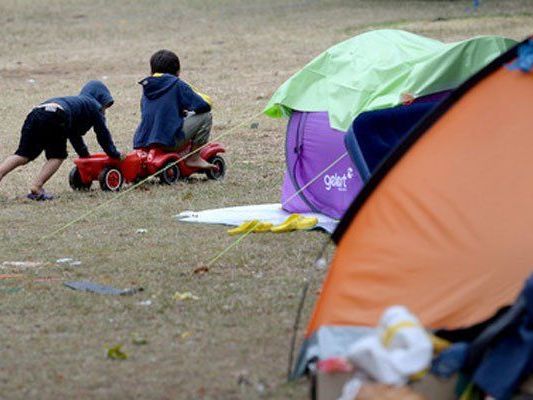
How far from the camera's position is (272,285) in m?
7.05

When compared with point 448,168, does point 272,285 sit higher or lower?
lower

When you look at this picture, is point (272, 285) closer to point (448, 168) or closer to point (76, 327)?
point (76, 327)

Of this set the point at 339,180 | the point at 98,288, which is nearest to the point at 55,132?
the point at 339,180

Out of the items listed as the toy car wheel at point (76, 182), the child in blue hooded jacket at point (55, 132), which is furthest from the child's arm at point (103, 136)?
the toy car wheel at point (76, 182)

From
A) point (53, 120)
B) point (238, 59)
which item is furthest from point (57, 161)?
point (238, 59)

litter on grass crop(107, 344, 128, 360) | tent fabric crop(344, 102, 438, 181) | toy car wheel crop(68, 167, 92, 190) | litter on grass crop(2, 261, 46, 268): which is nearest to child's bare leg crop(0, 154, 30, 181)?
toy car wheel crop(68, 167, 92, 190)

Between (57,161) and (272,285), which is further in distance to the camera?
(57,161)

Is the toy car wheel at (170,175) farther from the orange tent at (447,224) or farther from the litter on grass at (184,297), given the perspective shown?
the orange tent at (447,224)

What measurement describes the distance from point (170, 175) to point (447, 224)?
215 inches

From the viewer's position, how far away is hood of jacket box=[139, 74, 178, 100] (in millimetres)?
10562

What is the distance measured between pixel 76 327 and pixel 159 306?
1.64 feet

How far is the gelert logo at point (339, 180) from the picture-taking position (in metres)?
8.62

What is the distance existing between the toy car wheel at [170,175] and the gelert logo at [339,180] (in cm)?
208

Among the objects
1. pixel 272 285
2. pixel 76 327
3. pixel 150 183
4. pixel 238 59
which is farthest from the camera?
pixel 238 59
